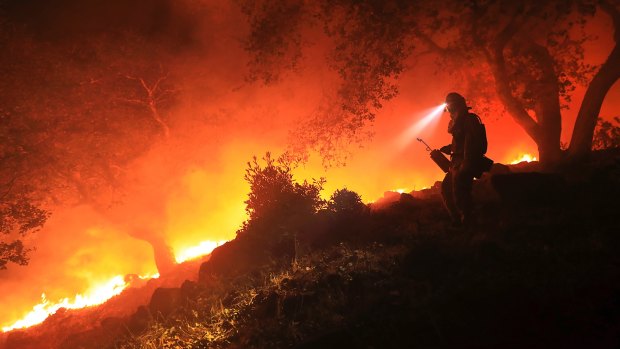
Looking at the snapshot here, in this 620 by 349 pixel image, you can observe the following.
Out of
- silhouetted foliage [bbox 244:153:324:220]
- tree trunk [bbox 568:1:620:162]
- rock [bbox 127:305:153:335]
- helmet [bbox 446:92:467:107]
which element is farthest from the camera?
silhouetted foliage [bbox 244:153:324:220]

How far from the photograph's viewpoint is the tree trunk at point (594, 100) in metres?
10.9

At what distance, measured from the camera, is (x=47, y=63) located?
644 inches

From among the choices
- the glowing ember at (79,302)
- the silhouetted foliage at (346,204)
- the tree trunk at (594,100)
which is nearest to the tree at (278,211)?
the silhouetted foliage at (346,204)

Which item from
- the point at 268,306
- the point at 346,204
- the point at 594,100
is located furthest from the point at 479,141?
the point at 594,100

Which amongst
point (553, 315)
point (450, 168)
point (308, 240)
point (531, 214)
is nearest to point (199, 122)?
point (308, 240)

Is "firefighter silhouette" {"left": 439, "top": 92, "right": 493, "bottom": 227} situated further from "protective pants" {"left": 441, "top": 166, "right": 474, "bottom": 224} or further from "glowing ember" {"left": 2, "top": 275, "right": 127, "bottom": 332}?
"glowing ember" {"left": 2, "top": 275, "right": 127, "bottom": 332}

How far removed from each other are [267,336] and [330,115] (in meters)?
10.9

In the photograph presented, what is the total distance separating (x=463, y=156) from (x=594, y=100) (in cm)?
614

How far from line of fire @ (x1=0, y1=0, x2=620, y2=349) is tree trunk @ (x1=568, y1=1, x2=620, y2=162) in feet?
0.20

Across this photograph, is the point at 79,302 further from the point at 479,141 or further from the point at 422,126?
the point at 422,126

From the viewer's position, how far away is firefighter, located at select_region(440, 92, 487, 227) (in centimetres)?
762

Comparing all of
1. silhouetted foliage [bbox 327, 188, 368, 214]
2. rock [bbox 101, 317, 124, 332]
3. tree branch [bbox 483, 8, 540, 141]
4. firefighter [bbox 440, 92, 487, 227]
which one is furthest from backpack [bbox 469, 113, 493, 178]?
rock [bbox 101, 317, 124, 332]

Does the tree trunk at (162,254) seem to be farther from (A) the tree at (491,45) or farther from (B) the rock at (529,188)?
(B) the rock at (529,188)

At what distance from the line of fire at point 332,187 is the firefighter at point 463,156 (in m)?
0.04
